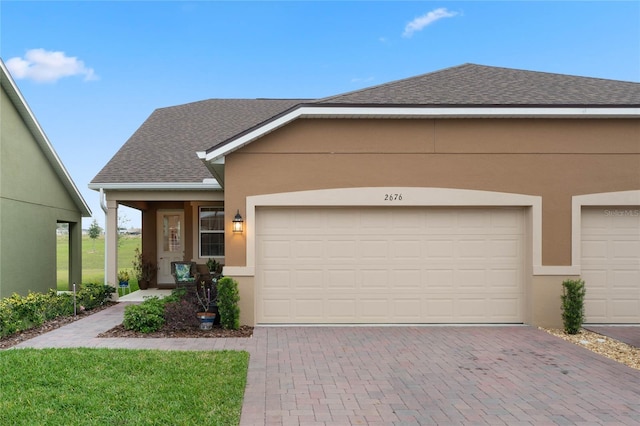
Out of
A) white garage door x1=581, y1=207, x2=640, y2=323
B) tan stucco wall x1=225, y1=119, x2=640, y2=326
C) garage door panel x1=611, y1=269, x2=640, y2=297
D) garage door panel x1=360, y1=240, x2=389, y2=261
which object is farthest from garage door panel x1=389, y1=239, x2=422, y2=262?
garage door panel x1=611, y1=269, x2=640, y2=297

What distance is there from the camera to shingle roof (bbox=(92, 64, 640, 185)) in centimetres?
808

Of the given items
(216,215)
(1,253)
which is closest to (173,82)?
(216,215)

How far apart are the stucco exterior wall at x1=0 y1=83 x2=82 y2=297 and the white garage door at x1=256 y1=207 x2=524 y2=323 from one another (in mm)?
6641

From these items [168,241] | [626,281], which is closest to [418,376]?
[626,281]

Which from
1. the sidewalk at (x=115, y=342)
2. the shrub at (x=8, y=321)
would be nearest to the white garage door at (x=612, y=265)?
the sidewalk at (x=115, y=342)

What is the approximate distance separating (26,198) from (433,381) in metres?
11.2

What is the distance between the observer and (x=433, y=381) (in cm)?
522

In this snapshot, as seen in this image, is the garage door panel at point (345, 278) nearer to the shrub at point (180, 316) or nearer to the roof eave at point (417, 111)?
the shrub at point (180, 316)

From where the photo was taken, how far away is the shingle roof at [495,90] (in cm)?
806

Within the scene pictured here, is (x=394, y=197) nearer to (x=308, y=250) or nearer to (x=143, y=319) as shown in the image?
(x=308, y=250)

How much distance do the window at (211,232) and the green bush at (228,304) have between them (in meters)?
5.39

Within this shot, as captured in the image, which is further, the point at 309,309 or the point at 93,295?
the point at 93,295

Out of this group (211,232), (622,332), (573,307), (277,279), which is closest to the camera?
(573,307)

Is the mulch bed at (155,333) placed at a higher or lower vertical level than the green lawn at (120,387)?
lower
